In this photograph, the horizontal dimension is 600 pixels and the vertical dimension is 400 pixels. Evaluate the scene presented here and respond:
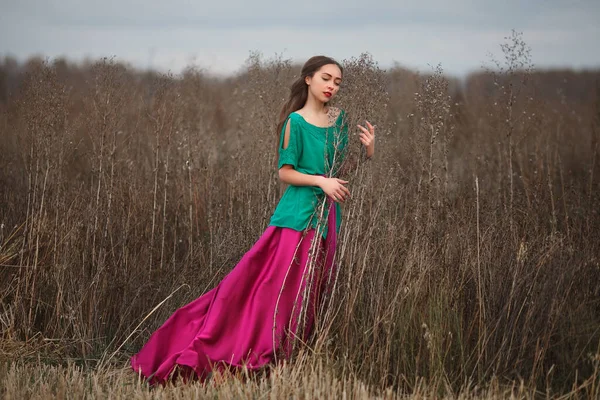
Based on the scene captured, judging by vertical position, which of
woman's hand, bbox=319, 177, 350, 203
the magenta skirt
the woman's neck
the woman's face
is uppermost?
the woman's face

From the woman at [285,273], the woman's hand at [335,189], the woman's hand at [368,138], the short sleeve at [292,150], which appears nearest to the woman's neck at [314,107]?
the woman at [285,273]

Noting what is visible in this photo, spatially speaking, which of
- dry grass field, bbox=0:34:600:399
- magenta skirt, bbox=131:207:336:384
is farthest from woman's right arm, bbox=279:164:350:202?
magenta skirt, bbox=131:207:336:384

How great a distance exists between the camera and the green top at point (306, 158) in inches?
147

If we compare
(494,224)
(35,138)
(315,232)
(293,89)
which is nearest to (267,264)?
(315,232)

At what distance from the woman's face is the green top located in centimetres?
12

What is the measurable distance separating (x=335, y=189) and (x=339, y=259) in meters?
0.39

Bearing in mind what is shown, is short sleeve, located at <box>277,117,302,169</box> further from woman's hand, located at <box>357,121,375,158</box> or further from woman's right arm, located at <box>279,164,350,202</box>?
woman's hand, located at <box>357,121,375,158</box>

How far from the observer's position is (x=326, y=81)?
3744 millimetres

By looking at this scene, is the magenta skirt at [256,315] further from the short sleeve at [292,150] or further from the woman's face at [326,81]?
the woman's face at [326,81]

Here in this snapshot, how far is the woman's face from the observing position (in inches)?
147

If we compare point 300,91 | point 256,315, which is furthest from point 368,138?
point 256,315

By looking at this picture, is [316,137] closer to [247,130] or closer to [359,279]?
[359,279]

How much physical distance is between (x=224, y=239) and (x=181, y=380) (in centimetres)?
132

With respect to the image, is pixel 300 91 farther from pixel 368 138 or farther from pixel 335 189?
pixel 335 189
